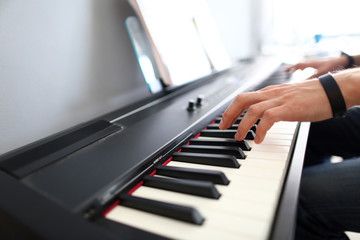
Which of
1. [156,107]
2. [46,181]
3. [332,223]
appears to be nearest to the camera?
[46,181]

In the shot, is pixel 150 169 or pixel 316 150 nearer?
pixel 150 169

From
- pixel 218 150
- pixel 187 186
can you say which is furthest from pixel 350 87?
pixel 187 186

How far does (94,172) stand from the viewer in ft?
1.29

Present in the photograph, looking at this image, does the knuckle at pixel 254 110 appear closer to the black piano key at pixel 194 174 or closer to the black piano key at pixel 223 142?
the black piano key at pixel 223 142

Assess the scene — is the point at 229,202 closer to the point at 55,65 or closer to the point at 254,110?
the point at 254,110

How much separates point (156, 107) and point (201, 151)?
30cm

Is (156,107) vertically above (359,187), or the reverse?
(156,107)

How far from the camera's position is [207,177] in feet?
1.33

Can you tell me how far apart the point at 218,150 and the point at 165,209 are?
8.0 inches

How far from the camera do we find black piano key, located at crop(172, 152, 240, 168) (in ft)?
1.48

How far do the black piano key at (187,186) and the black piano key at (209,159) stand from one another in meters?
0.08

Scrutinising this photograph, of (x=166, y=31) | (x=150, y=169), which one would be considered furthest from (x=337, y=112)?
(x=166, y=31)

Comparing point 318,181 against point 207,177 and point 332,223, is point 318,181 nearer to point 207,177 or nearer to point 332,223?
point 332,223

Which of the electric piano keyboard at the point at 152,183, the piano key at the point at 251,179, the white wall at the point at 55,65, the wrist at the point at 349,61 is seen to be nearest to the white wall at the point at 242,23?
the wrist at the point at 349,61
